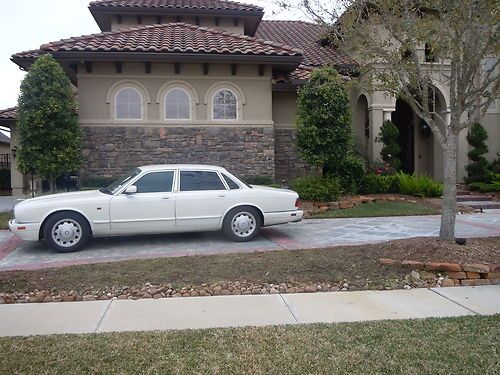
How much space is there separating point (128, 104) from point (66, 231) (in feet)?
21.3

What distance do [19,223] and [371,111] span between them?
41.0ft

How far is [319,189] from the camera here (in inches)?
484

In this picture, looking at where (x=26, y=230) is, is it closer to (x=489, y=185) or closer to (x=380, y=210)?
(x=380, y=210)

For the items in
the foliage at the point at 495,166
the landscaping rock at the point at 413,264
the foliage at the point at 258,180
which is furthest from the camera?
the foliage at the point at 495,166

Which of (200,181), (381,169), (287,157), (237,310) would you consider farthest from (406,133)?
(237,310)

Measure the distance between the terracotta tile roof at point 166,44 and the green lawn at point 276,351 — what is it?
9.98 m

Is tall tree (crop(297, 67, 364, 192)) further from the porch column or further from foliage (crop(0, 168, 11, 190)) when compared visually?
foliage (crop(0, 168, 11, 190))

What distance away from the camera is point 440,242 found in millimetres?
7023

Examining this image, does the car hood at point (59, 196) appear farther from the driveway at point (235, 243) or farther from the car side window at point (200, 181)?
the car side window at point (200, 181)

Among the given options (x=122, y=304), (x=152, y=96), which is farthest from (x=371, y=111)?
(x=122, y=304)

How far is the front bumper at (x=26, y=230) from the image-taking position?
7.64m

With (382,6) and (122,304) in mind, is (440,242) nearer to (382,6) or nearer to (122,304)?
(382,6)

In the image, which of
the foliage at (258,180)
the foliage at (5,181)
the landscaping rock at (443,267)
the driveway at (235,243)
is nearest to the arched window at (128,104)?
the foliage at (258,180)

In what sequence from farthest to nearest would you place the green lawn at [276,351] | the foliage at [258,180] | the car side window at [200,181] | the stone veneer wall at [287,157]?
the stone veneer wall at [287,157] < the foliage at [258,180] < the car side window at [200,181] < the green lawn at [276,351]
